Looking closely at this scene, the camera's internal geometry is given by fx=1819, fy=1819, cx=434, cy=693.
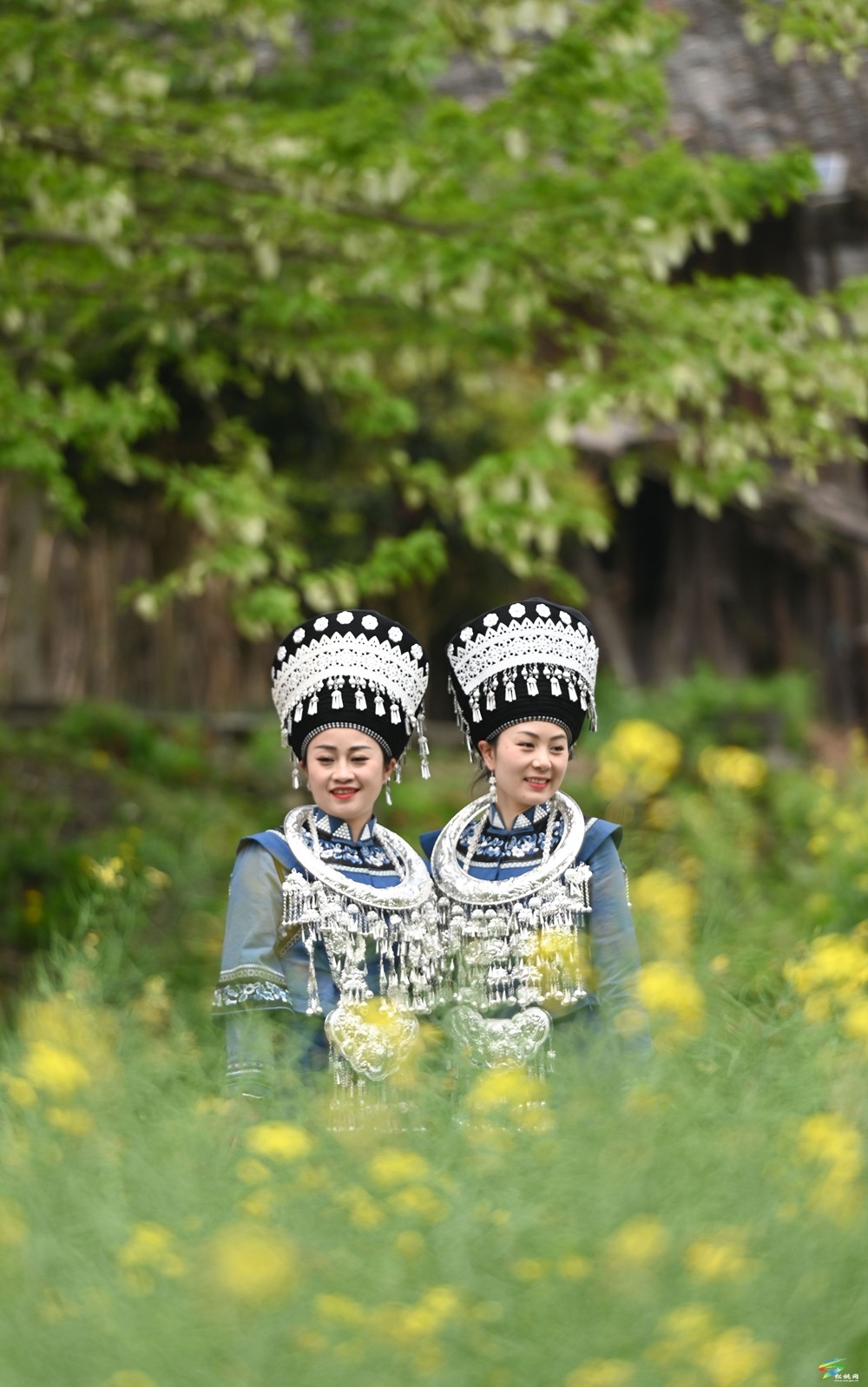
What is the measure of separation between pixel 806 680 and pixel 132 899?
8.94 metres

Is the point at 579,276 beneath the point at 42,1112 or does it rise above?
above

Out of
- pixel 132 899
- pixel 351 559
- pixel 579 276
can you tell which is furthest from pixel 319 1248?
pixel 351 559

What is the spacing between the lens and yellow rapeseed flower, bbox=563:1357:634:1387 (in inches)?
68.9

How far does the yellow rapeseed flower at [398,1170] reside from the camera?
6.59ft

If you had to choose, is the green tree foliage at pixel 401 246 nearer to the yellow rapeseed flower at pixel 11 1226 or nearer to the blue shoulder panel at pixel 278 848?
the blue shoulder panel at pixel 278 848

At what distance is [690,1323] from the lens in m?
1.76

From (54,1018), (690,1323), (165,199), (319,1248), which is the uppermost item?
(165,199)

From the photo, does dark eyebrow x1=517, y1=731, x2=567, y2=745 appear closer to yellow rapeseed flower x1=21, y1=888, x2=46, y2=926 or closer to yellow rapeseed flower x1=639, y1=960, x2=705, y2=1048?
yellow rapeseed flower x1=639, y1=960, x2=705, y2=1048

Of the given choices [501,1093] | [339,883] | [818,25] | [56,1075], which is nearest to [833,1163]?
[501,1093]

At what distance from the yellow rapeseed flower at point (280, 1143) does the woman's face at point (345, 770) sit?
86 cm

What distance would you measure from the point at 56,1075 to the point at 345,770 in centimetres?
80

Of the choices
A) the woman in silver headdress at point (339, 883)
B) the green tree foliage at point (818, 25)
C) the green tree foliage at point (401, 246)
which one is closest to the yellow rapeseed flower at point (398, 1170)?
the woman in silver headdress at point (339, 883)

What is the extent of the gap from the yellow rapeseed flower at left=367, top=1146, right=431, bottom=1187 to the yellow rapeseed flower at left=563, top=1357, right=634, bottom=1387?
0.30 meters

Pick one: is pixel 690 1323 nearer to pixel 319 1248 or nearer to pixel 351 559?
pixel 319 1248
